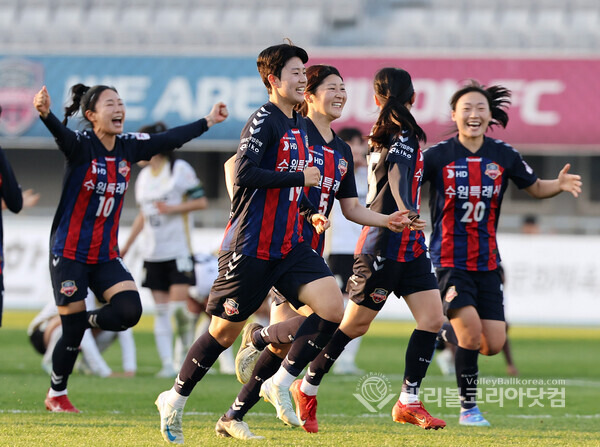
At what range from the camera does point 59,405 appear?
7102 mm

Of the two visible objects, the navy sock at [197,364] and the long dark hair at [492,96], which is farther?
the long dark hair at [492,96]

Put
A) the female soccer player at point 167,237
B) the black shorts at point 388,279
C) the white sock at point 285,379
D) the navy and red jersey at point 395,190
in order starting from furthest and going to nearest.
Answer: the female soccer player at point 167,237, the black shorts at point 388,279, the navy and red jersey at point 395,190, the white sock at point 285,379

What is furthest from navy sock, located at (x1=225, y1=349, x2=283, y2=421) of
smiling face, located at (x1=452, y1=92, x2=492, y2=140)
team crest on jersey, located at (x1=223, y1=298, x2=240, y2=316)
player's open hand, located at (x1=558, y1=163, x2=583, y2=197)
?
player's open hand, located at (x1=558, y1=163, x2=583, y2=197)

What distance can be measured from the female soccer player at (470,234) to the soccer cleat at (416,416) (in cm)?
64

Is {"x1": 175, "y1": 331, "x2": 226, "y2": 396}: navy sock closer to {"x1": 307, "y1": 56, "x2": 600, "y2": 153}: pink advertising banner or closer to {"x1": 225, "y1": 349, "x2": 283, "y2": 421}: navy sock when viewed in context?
{"x1": 225, "y1": 349, "x2": 283, "y2": 421}: navy sock

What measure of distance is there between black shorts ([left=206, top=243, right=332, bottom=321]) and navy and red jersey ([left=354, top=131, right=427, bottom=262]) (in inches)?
37.5

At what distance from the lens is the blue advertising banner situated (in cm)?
2259

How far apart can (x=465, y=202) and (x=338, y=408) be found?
5.96 feet

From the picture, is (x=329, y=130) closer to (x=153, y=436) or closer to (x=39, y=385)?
(x=153, y=436)

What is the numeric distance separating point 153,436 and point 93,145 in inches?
86.4

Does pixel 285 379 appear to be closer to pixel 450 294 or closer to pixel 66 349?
pixel 450 294

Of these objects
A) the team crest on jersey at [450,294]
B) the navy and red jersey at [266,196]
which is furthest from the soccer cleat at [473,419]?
the navy and red jersey at [266,196]

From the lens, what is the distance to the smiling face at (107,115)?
7.14 meters

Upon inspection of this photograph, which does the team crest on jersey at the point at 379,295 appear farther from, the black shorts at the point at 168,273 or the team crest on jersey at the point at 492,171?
the black shorts at the point at 168,273
